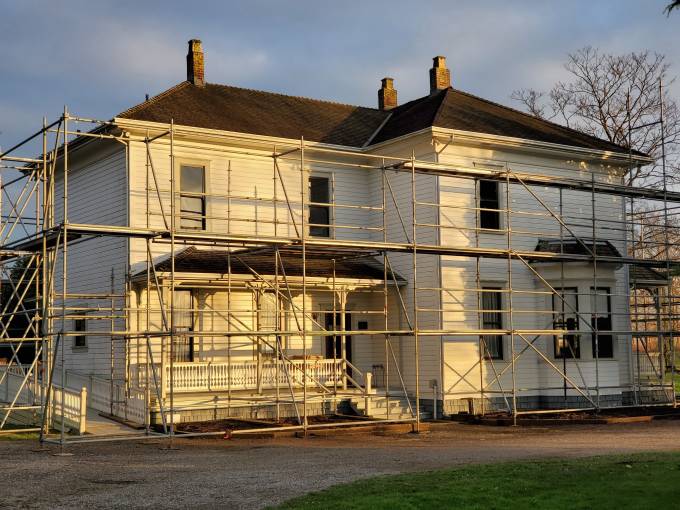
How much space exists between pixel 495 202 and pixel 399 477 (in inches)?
604

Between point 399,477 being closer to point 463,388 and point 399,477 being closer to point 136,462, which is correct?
point 136,462

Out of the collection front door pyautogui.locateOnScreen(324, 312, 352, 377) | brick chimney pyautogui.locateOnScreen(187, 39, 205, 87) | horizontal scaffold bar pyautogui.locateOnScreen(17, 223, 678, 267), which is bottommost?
front door pyautogui.locateOnScreen(324, 312, 352, 377)

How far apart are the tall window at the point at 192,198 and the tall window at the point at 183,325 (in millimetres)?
1818

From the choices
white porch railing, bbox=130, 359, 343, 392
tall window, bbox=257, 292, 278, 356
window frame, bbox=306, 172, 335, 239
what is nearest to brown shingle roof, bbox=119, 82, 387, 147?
window frame, bbox=306, 172, 335, 239

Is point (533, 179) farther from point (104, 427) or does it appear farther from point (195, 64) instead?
point (104, 427)

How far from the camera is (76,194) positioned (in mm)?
27391

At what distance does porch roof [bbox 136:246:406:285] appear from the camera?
23.9 meters

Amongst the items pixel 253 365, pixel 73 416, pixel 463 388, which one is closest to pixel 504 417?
pixel 463 388

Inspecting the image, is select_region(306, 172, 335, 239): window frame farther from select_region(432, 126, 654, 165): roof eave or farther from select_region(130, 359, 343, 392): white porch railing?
select_region(130, 359, 343, 392): white porch railing

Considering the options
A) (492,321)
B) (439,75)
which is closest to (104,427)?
(492,321)

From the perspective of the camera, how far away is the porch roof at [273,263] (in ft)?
78.5

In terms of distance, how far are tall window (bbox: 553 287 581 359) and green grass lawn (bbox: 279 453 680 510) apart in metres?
12.8

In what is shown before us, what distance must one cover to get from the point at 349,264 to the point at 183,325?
5087mm

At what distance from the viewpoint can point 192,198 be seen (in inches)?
1010
